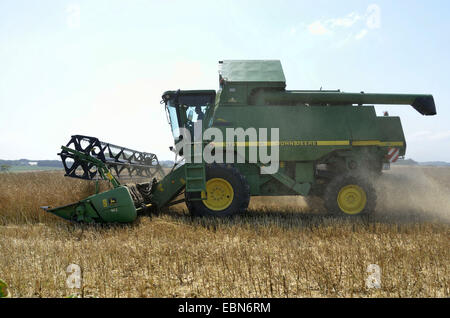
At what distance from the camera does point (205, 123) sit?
6168 mm

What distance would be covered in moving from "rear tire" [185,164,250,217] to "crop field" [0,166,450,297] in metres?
0.30

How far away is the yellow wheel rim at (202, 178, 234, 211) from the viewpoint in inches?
222

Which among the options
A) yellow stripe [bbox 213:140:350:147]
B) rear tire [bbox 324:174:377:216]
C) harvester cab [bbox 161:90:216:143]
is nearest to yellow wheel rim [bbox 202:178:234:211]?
yellow stripe [bbox 213:140:350:147]

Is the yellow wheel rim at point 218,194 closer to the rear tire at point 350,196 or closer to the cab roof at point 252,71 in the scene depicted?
the rear tire at point 350,196

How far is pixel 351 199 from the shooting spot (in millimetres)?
5840

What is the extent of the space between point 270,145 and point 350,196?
6.11 ft

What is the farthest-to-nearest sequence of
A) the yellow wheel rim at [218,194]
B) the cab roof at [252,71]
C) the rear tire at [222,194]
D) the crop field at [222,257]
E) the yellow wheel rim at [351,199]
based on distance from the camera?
the cab roof at [252,71] < the yellow wheel rim at [351,199] < the yellow wheel rim at [218,194] < the rear tire at [222,194] < the crop field at [222,257]

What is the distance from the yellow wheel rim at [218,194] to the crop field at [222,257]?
421 millimetres

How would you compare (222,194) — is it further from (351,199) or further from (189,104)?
(351,199)

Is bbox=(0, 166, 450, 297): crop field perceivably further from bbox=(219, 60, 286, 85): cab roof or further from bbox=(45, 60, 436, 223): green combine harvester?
bbox=(219, 60, 286, 85): cab roof

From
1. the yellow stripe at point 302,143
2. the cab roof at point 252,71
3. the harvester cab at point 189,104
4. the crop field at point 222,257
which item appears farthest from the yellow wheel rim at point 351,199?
the harvester cab at point 189,104

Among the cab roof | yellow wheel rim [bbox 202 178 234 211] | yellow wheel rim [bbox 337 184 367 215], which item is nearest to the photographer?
yellow wheel rim [bbox 202 178 234 211]

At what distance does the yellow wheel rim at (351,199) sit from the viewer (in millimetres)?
5777
